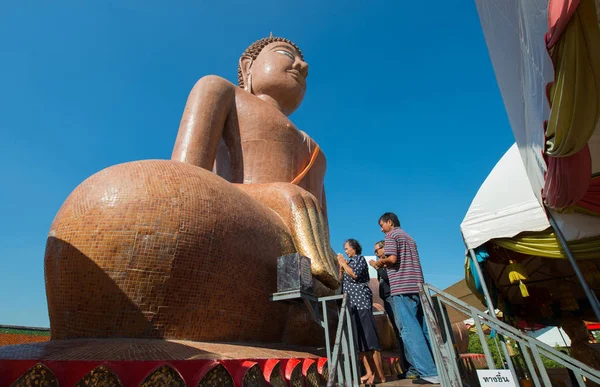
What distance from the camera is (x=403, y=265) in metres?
3.05

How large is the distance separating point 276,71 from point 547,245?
17.3ft

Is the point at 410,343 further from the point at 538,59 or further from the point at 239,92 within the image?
the point at 239,92

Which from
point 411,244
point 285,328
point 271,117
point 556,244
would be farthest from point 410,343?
point 271,117

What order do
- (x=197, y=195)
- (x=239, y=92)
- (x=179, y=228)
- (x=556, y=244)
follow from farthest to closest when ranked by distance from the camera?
(x=239, y=92) → (x=556, y=244) → (x=197, y=195) → (x=179, y=228)

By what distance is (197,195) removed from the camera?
2998 millimetres

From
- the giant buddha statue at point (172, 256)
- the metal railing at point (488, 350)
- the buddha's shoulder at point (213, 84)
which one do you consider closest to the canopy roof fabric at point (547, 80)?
the metal railing at point (488, 350)

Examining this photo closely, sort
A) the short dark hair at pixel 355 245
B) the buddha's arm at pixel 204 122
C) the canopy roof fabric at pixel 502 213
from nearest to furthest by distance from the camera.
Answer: the short dark hair at pixel 355 245
the canopy roof fabric at pixel 502 213
the buddha's arm at pixel 204 122

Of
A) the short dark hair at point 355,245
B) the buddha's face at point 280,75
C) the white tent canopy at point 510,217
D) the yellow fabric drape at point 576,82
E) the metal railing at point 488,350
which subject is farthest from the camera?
the buddha's face at point 280,75

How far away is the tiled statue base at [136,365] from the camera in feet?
A: 6.37

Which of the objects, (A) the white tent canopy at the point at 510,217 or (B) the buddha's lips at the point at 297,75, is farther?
(B) the buddha's lips at the point at 297,75

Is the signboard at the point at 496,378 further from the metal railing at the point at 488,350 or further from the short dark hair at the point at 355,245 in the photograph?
the short dark hair at the point at 355,245

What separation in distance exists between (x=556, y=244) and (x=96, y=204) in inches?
186

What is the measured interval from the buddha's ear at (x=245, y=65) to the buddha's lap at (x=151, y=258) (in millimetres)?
4636

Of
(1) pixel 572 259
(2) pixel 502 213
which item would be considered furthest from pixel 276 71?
(1) pixel 572 259
